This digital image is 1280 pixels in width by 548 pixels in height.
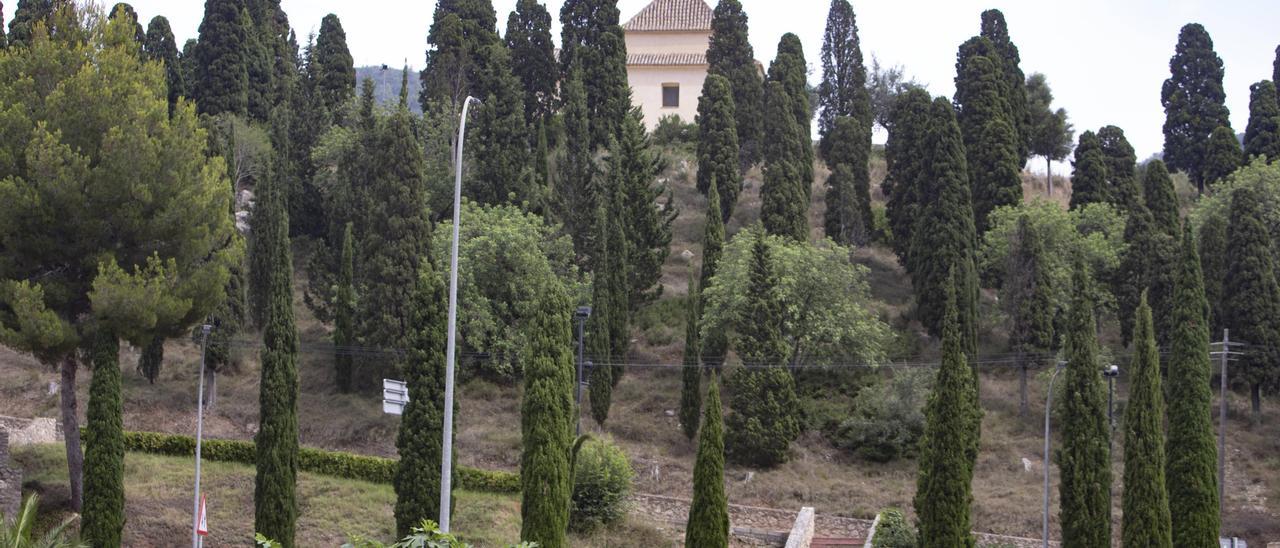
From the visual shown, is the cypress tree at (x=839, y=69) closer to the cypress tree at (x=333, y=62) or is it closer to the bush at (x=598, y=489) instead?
the cypress tree at (x=333, y=62)

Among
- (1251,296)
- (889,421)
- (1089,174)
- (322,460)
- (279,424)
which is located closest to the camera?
(279,424)

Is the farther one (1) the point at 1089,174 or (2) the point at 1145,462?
(1) the point at 1089,174

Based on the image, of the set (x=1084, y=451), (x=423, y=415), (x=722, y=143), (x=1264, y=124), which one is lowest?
(x=1084, y=451)

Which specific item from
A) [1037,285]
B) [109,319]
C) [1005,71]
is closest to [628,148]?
[1037,285]

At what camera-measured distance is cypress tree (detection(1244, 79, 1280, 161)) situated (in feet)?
216

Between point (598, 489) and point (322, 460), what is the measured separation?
24.2ft

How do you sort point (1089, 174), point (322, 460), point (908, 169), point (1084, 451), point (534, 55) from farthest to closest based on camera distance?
point (534, 55), point (1089, 174), point (908, 169), point (322, 460), point (1084, 451)

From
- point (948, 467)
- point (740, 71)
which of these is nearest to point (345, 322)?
point (948, 467)

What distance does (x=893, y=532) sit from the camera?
133 ft

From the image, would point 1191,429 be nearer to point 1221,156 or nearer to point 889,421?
point 889,421

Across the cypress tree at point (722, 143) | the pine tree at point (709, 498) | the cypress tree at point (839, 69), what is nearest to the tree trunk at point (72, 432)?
the pine tree at point (709, 498)

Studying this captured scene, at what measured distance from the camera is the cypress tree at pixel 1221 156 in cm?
6694

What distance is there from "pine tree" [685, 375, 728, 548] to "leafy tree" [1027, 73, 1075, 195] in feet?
141

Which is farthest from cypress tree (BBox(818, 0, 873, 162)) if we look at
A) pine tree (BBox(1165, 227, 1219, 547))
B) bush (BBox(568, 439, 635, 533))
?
bush (BBox(568, 439, 635, 533))
